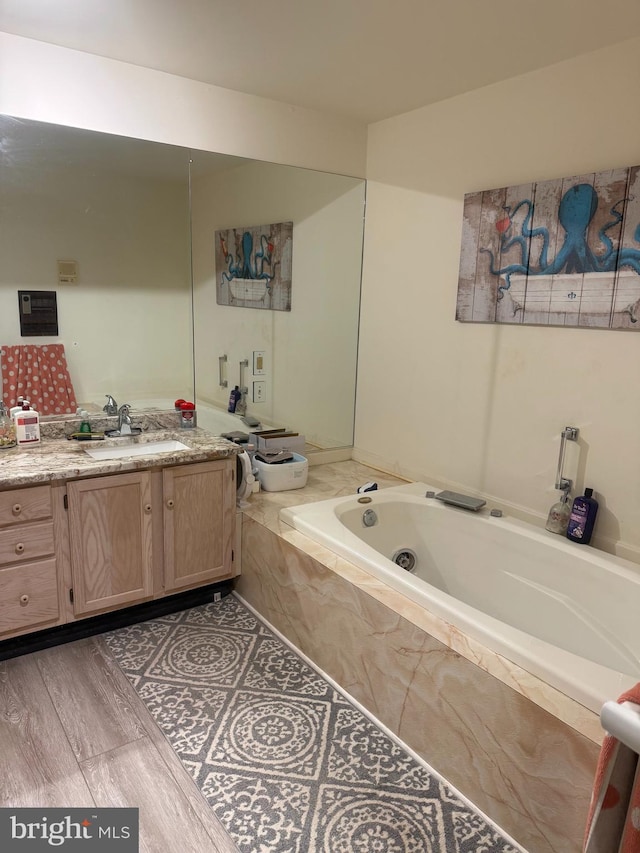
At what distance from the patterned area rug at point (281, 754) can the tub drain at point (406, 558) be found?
2.16ft

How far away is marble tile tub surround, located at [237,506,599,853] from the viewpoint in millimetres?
1539

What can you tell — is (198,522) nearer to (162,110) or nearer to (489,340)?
(489,340)

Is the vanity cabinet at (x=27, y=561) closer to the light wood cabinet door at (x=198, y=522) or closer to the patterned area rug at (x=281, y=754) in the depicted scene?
the patterned area rug at (x=281, y=754)

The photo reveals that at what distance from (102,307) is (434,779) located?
2397 millimetres

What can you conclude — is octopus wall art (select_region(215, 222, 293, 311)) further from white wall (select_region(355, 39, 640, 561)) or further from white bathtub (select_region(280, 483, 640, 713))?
white bathtub (select_region(280, 483, 640, 713))

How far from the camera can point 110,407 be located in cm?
290

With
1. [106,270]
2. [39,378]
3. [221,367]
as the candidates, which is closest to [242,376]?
[221,367]

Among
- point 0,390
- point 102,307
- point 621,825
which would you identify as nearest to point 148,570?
point 0,390

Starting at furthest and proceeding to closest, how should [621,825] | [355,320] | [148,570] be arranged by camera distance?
[355,320] < [148,570] < [621,825]

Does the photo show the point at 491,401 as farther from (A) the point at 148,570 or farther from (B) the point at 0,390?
(B) the point at 0,390

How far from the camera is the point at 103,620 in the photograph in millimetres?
2596

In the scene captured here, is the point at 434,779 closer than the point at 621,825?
No

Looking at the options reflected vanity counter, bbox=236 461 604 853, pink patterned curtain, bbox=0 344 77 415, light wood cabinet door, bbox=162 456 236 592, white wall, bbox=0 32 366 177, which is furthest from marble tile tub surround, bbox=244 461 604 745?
white wall, bbox=0 32 366 177

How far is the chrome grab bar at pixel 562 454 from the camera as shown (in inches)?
94.8
